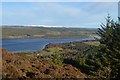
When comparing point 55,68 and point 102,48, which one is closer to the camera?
point 55,68

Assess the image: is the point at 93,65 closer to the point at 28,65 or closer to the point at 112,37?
the point at 112,37

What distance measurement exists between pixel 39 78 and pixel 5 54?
522 cm

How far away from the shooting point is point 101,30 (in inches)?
1363

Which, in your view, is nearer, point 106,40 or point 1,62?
point 1,62

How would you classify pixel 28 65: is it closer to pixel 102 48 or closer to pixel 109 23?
pixel 102 48

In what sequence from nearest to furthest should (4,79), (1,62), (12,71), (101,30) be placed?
(4,79) < (12,71) < (1,62) < (101,30)

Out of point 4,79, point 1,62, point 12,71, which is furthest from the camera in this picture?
point 1,62

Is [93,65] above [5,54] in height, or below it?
below

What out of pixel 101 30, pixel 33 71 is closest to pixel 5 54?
pixel 33 71

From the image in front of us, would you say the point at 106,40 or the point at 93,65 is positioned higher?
the point at 106,40

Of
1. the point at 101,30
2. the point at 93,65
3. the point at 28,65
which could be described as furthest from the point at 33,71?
the point at 101,30

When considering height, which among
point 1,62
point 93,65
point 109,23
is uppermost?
point 109,23

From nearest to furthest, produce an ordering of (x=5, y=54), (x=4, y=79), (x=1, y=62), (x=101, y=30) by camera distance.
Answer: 1. (x=4, y=79)
2. (x=1, y=62)
3. (x=5, y=54)
4. (x=101, y=30)

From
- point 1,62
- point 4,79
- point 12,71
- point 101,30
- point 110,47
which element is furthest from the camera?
point 101,30
